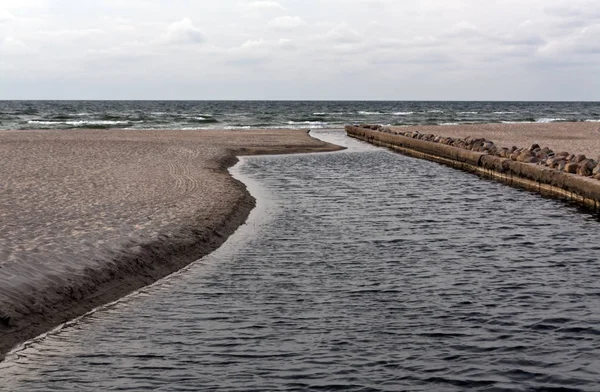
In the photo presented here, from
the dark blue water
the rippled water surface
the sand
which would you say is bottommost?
the rippled water surface

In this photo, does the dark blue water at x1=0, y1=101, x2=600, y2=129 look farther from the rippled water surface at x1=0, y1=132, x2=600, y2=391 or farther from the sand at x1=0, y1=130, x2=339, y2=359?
the rippled water surface at x1=0, y1=132, x2=600, y2=391

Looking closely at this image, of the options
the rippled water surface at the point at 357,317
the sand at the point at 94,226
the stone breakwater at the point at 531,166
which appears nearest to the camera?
the rippled water surface at the point at 357,317

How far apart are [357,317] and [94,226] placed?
231 inches

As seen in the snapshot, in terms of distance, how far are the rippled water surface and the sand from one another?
464mm

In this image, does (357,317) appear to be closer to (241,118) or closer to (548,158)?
(548,158)

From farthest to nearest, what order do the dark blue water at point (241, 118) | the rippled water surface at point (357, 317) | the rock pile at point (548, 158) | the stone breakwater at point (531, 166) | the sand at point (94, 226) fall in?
the dark blue water at point (241, 118) < the rock pile at point (548, 158) < the stone breakwater at point (531, 166) < the sand at point (94, 226) < the rippled water surface at point (357, 317)

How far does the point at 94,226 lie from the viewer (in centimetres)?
1289

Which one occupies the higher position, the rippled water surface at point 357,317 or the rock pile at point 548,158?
the rock pile at point 548,158

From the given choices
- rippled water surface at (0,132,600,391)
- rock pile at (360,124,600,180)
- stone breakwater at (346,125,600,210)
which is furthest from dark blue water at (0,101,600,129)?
rippled water surface at (0,132,600,391)

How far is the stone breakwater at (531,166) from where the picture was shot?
18859 mm

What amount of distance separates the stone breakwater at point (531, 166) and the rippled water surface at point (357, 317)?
3.42 metres

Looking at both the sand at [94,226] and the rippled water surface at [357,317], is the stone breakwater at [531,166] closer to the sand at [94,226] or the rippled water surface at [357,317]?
the rippled water surface at [357,317]

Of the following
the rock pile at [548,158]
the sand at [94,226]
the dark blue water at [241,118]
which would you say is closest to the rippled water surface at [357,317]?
the sand at [94,226]

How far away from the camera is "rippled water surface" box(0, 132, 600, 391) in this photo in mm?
6930
